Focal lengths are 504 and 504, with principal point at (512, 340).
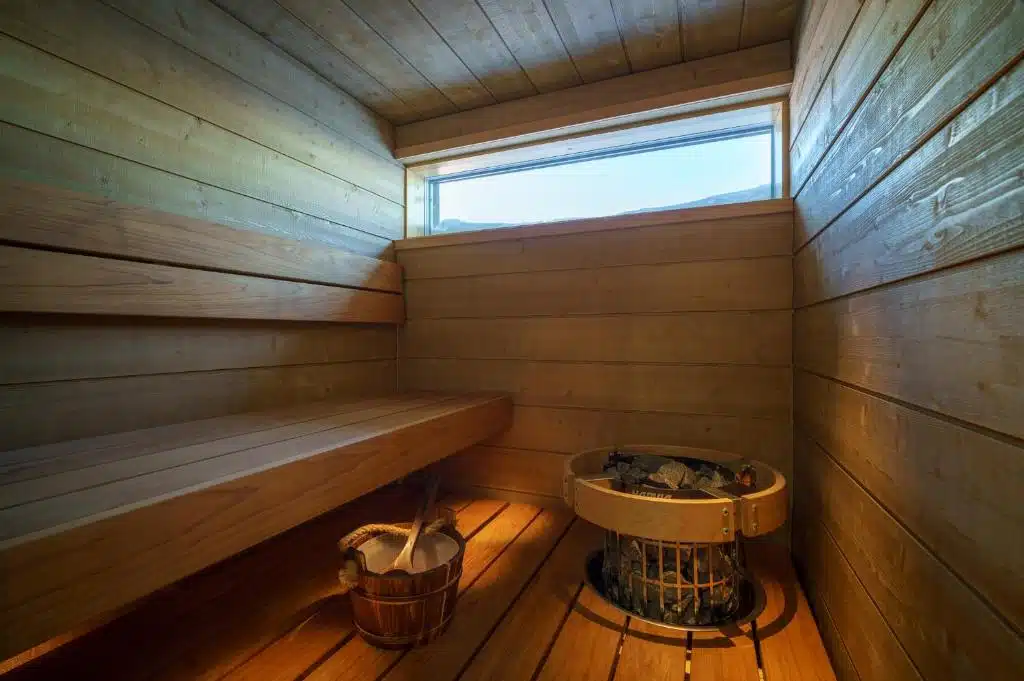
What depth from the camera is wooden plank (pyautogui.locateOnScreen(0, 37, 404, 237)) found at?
1221 millimetres

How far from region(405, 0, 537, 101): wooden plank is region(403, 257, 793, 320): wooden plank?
0.79m

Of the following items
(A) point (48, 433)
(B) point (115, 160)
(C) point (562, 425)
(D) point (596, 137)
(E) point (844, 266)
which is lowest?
(C) point (562, 425)

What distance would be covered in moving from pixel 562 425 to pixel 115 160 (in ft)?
5.70

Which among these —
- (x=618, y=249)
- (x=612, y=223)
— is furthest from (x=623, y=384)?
(x=612, y=223)

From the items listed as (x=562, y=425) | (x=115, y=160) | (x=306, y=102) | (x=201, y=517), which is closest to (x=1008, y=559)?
(x=201, y=517)

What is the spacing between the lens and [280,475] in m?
1.04

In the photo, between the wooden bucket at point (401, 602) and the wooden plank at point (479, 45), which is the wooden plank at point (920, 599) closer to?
the wooden bucket at point (401, 602)

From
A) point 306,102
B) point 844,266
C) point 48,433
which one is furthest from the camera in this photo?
point 306,102

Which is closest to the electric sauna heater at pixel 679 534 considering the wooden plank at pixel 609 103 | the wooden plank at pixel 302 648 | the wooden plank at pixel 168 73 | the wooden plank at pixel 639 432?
the wooden plank at pixel 639 432

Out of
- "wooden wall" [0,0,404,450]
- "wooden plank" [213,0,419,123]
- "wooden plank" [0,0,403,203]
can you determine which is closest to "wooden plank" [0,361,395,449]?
"wooden wall" [0,0,404,450]

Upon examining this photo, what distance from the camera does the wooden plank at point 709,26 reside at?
163 centimetres

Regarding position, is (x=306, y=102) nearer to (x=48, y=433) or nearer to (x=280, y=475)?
(x=48, y=433)

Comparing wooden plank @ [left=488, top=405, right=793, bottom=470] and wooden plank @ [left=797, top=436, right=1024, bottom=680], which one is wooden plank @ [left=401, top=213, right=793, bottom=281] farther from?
wooden plank @ [left=797, top=436, right=1024, bottom=680]

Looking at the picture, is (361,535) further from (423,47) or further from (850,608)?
(423,47)
